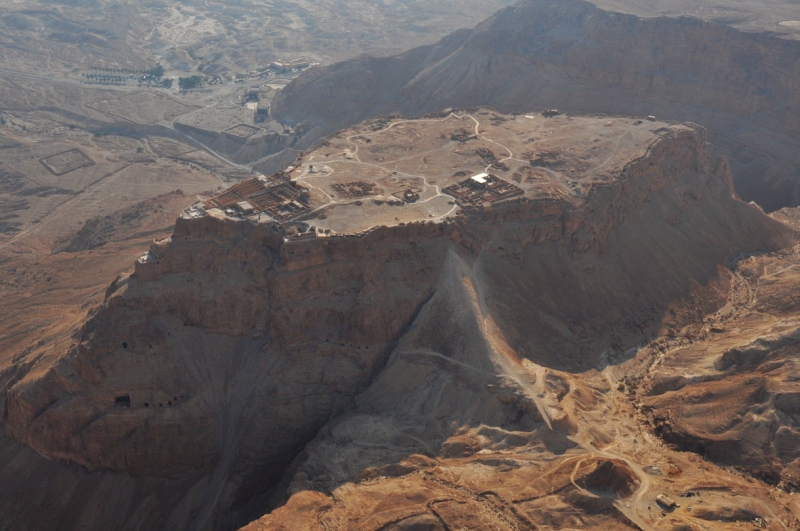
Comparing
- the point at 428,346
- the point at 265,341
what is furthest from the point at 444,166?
the point at 265,341

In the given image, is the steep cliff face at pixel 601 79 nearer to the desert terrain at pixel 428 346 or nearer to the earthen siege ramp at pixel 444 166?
the desert terrain at pixel 428 346

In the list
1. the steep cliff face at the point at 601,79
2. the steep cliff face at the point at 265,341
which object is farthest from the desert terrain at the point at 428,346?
the steep cliff face at the point at 601,79

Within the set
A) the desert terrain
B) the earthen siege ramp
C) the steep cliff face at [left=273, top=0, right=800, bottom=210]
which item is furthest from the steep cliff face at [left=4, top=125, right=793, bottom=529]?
the steep cliff face at [left=273, top=0, right=800, bottom=210]

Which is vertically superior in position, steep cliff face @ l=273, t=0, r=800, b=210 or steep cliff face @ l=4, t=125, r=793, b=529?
steep cliff face @ l=273, t=0, r=800, b=210

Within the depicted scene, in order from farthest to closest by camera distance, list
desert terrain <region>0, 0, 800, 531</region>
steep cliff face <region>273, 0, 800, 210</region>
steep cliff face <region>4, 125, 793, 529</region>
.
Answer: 1. steep cliff face <region>273, 0, 800, 210</region>
2. steep cliff face <region>4, 125, 793, 529</region>
3. desert terrain <region>0, 0, 800, 531</region>

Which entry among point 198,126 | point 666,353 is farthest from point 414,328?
point 198,126

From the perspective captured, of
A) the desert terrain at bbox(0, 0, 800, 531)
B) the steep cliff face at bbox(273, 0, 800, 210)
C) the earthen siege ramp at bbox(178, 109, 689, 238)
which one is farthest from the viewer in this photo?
the steep cliff face at bbox(273, 0, 800, 210)

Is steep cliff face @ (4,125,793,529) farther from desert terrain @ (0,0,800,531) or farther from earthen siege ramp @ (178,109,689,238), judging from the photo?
earthen siege ramp @ (178,109,689,238)
